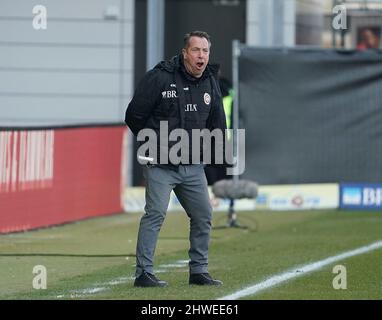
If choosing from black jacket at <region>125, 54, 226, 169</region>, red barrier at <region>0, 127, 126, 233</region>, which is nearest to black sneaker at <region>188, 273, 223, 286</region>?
black jacket at <region>125, 54, 226, 169</region>

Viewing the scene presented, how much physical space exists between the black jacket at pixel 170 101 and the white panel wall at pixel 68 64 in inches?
521

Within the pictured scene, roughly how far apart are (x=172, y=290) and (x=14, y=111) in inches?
560

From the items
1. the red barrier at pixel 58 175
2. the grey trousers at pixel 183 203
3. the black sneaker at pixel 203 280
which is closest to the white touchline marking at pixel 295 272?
the black sneaker at pixel 203 280

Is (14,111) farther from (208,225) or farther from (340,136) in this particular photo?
(208,225)

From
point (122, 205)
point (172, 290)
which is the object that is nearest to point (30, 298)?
point (172, 290)

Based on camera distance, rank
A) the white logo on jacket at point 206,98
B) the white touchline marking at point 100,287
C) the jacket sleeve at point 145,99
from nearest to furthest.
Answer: the white touchline marking at point 100,287 < the jacket sleeve at point 145,99 < the white logo on jacket at point 206,98

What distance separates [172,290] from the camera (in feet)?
33.3

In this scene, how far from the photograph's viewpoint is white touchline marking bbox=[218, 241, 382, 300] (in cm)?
1001

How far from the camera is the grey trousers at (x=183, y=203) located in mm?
10352

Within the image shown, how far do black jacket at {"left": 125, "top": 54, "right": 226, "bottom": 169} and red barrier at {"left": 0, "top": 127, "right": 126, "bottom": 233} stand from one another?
5518mm

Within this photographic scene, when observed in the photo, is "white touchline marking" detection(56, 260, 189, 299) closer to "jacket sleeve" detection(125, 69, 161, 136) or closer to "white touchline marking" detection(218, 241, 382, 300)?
"white touchline marking" detection(218, 241, 382, 300)

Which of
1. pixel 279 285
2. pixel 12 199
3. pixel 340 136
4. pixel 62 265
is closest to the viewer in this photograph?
pixel 279 285

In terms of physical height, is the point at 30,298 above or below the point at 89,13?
below

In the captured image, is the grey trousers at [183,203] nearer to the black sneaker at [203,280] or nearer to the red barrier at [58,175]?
the black sneaker at [203,280]
